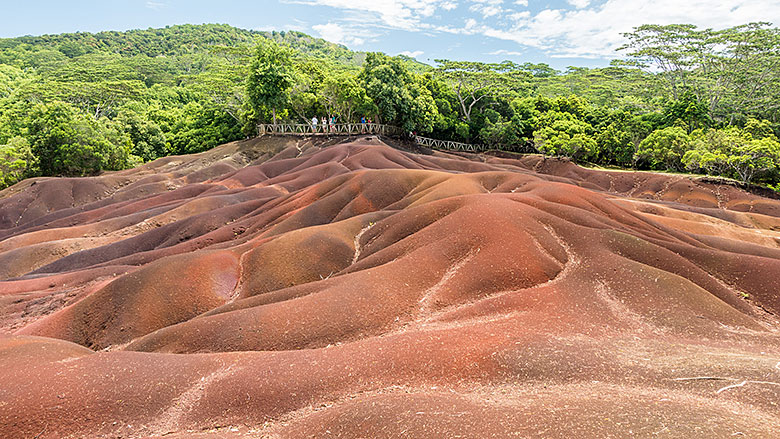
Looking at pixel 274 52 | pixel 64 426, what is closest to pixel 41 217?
pixel 274 52

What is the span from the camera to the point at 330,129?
6191cm

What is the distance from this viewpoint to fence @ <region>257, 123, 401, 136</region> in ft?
200

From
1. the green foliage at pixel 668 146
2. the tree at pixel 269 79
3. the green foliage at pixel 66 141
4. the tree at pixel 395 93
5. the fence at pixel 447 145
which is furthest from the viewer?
the fence at pixel 447 145

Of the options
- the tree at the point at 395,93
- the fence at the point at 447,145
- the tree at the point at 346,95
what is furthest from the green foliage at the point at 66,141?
the fence at the point at 447,145

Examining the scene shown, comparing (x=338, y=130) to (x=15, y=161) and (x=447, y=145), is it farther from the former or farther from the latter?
(x=15, y=161)

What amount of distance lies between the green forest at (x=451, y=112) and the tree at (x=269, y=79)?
0.16 m

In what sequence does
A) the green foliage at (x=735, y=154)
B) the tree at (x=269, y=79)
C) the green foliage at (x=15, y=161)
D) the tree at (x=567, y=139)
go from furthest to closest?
the tree at (x=269, y=79)
the tree at (x=567, y=139)
the green foliage at (x=15, y=161)
the green foliage at (x=735, y=154)

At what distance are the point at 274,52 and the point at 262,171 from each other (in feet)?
71.3

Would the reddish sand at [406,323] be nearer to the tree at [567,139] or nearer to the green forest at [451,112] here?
the green forest at [451,112]

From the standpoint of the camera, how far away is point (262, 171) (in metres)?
49.4

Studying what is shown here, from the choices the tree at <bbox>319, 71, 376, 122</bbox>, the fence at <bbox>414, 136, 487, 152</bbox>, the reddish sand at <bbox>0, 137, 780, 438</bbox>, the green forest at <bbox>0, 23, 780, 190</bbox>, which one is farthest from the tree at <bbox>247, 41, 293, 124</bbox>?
the reddish sand at <bbox>0, 137, 780, 438</bbox>

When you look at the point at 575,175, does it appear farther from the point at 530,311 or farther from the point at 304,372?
the point at 304,372

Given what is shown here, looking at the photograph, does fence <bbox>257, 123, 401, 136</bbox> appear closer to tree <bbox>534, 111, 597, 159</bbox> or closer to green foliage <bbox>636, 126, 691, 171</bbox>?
tree <bbox>534, 111, 597, 159</bbox>

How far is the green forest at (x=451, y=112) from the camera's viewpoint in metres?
48.1
